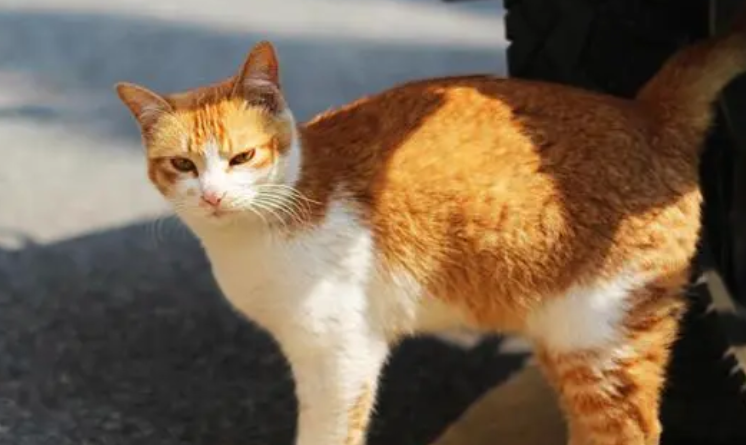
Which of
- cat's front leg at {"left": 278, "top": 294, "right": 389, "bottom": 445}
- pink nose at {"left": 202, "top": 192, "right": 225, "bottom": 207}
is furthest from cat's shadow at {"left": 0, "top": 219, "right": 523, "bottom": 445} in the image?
→ pink nose at {"left": 202, "top": 192, "right": 225, "bottom": 207}

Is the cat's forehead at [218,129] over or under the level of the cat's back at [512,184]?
over

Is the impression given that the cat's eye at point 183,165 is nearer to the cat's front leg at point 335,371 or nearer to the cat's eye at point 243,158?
the cat's eye at point 243,158

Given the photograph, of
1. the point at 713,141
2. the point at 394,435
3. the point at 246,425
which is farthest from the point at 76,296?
the point at 713,141

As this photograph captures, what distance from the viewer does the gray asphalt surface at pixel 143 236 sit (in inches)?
68.4

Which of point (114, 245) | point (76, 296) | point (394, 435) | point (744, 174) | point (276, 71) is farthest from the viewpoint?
point (114, 245)

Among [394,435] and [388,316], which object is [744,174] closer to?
[388,316]

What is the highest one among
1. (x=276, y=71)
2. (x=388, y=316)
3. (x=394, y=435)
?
(x=276, y=71)

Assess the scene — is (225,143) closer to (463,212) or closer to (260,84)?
(260,84)

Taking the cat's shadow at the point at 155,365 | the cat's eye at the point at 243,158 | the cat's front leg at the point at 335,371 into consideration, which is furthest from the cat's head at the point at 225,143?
the cat's shadow at the point at 155,365

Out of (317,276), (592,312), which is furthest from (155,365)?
(592,312)

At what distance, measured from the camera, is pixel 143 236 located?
7.16ft

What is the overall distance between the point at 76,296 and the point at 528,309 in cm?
86

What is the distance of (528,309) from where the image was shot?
142 centimetres

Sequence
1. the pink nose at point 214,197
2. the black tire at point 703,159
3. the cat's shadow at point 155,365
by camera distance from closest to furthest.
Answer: the pink nose at point 214,197
the black tire at point 703,159
the cat's shadow at point 155,365
